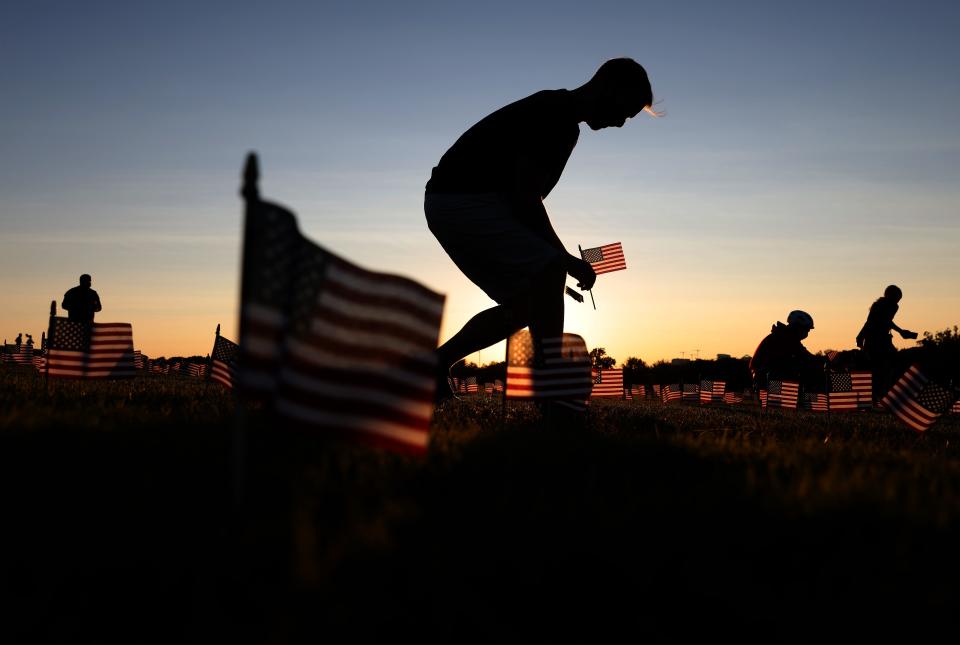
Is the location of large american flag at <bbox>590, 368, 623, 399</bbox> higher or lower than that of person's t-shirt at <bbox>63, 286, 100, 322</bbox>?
lower

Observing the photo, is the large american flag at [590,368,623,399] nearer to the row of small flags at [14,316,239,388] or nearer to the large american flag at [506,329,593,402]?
the row of small flags at [14,316,239,388]

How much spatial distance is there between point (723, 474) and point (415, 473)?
1.46 metres

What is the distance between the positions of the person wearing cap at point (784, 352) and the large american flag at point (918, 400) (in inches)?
377

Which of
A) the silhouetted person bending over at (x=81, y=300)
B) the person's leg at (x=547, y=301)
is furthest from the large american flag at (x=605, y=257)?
the silhouetted person bending over at (x=81, y=300)

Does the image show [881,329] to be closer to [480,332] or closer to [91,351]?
[480,332]

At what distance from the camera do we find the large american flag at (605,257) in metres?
15.7

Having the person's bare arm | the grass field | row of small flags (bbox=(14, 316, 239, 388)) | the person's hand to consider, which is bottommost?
the grass field

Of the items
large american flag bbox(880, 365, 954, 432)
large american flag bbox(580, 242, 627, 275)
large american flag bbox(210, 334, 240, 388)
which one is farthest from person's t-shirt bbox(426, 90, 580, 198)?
large american flag bbox(580, 242, 627, 275)

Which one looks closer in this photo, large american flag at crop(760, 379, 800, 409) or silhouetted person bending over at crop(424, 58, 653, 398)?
silhouetted person bending over at crop(424, 58, 653, 398)

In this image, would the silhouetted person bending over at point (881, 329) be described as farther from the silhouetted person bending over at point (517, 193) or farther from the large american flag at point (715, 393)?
the large american flag at point (715, 393)

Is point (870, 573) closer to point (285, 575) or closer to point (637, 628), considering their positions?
point (637, 628)

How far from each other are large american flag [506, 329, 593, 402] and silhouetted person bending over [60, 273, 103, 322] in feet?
39.8

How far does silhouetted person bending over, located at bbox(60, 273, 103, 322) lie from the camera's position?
57.5 feet

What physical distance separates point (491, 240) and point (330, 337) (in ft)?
10.2
